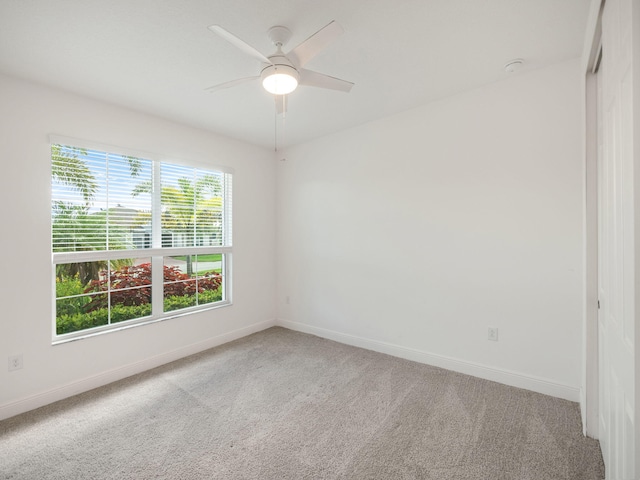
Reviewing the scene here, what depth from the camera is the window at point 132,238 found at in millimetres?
2652

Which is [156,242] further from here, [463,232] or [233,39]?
[463,232]

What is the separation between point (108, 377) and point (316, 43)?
3.22m

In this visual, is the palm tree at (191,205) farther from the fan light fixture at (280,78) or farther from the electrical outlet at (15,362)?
the fan light fixture at (280,78)

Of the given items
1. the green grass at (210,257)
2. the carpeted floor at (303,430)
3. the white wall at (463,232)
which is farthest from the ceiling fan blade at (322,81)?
the green grass at (210,257)

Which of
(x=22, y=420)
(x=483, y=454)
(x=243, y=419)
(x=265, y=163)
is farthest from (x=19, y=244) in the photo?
(x=483, y=454)

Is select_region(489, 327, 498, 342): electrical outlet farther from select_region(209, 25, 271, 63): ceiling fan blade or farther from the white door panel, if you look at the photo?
select_region(209, 25, 271, 63): ceiling fan blade

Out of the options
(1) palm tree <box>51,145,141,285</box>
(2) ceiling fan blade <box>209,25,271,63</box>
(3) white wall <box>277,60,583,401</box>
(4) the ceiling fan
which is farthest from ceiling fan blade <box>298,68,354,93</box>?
(1) palm tree <box>51,145,141,285</box>

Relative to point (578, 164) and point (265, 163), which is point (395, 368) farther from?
point (265, 163)

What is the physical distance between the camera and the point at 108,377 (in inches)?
109

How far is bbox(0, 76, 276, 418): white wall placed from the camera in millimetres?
2289

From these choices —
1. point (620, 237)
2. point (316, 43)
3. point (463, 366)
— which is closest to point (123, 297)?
point (316, 43)

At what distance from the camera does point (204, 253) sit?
367 cm

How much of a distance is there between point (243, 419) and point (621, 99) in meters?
2.70

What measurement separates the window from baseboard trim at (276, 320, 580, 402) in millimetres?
1633
